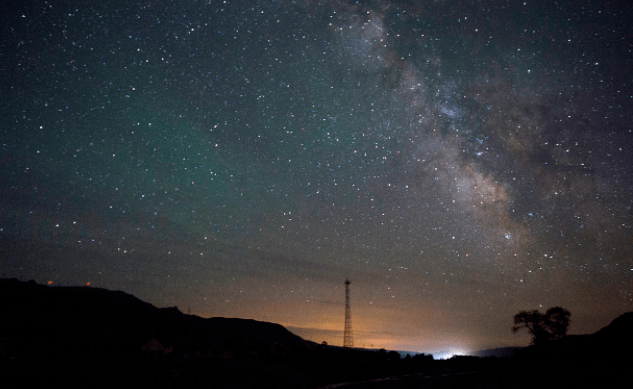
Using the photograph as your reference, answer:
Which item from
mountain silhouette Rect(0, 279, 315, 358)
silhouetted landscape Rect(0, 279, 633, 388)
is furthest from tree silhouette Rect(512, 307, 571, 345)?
mountain silhouette Rect(0, 279, 315, 358)

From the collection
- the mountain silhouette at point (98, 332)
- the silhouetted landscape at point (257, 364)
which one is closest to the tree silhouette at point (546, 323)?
the silhouetted landscape at point (257, 364)

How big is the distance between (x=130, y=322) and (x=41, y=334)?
235 ft

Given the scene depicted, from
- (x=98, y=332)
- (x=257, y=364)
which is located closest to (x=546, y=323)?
(x=257, y=364)

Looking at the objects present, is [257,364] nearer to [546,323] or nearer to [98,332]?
[546,323]

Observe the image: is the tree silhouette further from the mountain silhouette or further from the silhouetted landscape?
the mountain silhouette

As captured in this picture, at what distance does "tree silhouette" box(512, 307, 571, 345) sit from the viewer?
66.8m

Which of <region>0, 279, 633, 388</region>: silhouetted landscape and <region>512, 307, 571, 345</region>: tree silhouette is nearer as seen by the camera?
<region>0, 279, 633, 388</region>: silhouetted landscape

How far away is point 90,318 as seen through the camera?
151375 mm

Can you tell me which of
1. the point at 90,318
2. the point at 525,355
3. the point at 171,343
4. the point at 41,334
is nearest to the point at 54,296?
the point at 90,318

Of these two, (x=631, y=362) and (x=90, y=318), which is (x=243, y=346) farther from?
(x=90, y=318)

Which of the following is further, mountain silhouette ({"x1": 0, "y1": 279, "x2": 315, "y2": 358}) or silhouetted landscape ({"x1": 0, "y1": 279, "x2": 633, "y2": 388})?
mountain silhouette ({"x1": 0, "y1": 279, "x2": 315, "y2": 358})

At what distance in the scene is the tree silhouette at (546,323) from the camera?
6675cm

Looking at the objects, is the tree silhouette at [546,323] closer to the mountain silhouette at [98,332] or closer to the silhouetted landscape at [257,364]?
the silhouetted landscape at [257,364]

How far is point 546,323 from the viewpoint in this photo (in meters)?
68.1
